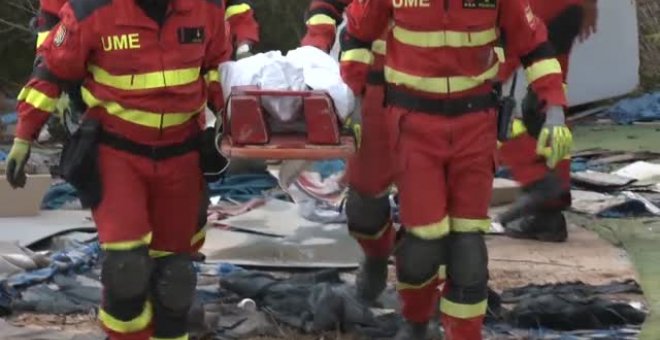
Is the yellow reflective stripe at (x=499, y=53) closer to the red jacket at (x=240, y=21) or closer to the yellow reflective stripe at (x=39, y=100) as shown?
the red jacket at (x=240, y=21)

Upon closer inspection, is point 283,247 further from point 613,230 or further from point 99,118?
point 99,118

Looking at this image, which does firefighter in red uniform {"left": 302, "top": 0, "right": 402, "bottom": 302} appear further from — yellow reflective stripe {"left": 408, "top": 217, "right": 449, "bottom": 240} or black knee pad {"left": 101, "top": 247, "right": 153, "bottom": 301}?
black knee pad {"left": 101, "top": 247, "right": 153, "bottom": 301}

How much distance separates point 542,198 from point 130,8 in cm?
362

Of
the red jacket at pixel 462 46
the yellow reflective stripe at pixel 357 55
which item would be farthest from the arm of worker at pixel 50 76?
the red jacket at pixel 462 46

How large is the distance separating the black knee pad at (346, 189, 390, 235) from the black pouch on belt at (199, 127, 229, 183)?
105 cm

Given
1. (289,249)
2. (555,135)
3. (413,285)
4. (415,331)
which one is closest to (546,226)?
(289,249)

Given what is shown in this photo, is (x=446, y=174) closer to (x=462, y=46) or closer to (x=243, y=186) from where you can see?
(x=462, y=46)

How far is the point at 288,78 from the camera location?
5.82 meters

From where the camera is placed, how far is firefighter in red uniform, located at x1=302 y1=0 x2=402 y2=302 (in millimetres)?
6363

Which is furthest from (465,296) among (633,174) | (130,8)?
(633,174)

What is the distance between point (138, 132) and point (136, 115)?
66mm

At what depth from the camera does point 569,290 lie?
693 centimetres

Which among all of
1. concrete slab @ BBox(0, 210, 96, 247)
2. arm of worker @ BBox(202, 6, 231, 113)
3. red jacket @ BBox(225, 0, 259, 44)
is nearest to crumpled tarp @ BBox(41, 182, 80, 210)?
concrete slab @ BBox(0, 210, 96, 247)

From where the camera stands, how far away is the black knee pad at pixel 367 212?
653 cm
